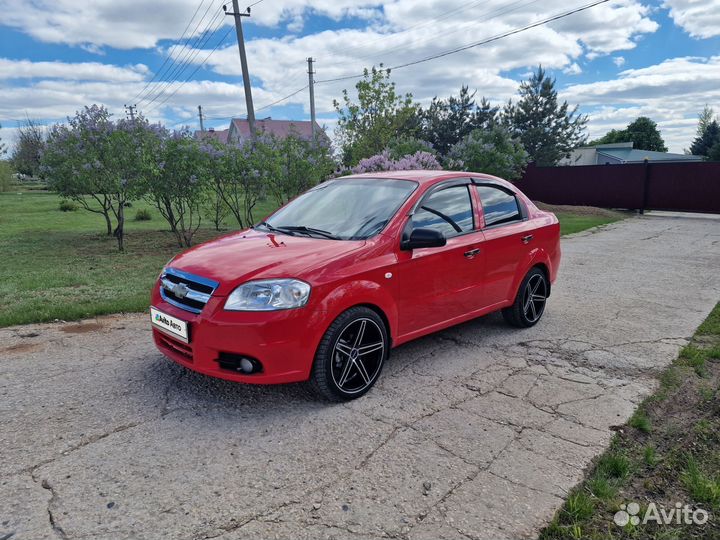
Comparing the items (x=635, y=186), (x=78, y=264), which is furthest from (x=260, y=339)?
(x=635, y=186)

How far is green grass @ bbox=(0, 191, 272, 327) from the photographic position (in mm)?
6043

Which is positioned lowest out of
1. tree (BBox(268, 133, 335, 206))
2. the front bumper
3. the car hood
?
the front bumper

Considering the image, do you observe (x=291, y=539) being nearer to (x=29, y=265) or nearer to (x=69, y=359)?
(x=69, y=359)

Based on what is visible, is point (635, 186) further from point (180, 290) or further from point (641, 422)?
point (180, 290)

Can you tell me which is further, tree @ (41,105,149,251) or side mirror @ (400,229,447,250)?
tree @ (41,105,149,251)

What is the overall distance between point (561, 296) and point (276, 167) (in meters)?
6.70

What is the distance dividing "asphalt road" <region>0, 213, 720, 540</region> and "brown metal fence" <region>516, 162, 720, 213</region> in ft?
54.6

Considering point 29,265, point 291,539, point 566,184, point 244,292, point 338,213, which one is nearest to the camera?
point 291,539

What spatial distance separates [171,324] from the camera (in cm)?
353

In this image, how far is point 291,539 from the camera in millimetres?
2291

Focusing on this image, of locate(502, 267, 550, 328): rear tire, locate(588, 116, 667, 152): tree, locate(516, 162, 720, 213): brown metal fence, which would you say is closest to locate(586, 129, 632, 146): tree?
locate(588, 116, 667, 152): tree

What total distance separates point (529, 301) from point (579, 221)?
41.4 ft

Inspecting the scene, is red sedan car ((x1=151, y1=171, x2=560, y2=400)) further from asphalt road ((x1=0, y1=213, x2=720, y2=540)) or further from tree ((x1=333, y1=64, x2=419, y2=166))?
tree ((x1=333, y1=64, x2=419, y2=166))

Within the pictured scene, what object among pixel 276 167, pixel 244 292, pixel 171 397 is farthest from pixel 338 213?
pixel 276 167
